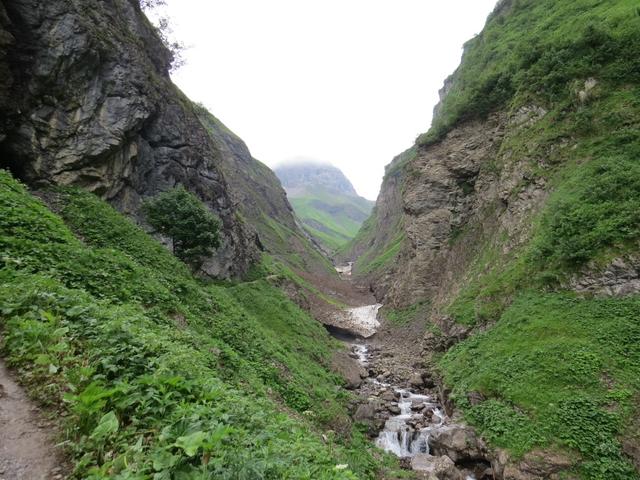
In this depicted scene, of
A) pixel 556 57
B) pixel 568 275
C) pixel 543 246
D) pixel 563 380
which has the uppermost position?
pixel 556 57

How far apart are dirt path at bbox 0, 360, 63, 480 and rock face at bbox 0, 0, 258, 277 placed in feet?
73.1

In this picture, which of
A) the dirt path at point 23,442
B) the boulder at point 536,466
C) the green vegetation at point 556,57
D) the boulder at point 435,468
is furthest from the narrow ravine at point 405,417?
the green vegetation at point 556,57

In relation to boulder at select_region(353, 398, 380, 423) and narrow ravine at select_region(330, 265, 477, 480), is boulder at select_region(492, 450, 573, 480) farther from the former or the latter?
boulder at select_region(353, 398, 380, 423)

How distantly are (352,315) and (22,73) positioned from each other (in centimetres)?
4447

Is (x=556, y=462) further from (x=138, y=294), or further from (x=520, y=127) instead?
(x=520, y=127)

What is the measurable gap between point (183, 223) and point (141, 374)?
20.1 m

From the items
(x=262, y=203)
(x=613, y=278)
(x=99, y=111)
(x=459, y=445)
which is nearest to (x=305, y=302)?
(x=459, y=445)

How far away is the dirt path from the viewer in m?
4.84

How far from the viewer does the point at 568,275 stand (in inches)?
842

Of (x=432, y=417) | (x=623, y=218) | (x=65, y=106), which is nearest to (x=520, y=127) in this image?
(x=623, y=218)

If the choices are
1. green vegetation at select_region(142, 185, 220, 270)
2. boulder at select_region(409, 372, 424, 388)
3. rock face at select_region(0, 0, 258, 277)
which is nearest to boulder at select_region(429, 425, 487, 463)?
boulder at select_region(409, 372, 424, 388)

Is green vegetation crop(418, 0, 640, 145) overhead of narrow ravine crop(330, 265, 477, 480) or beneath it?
overhead

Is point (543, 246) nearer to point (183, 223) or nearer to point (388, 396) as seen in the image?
point (388, 396)

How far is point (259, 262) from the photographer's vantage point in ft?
145
